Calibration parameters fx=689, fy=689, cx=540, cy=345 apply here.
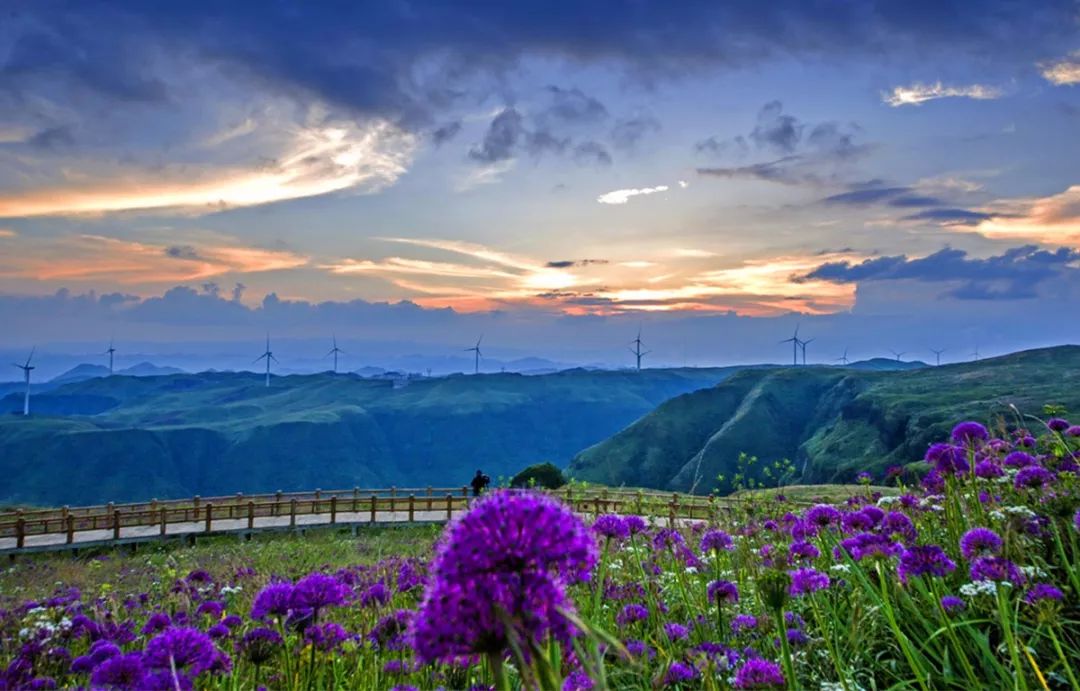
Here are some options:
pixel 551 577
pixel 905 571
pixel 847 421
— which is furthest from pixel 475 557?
pixel 847 421

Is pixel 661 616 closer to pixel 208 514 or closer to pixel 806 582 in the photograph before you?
pixel 806 582

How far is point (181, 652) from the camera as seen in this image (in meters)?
3.44

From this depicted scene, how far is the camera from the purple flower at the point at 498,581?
1666 mm

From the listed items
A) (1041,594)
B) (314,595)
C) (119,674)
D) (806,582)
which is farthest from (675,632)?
(119,674)

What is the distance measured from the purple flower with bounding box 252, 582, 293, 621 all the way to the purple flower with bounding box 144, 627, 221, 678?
0.27 meters

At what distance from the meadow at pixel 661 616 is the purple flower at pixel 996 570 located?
0.5 inches

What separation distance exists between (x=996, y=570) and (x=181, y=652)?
4.16 m

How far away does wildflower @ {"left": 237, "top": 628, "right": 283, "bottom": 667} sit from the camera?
423 centimetres

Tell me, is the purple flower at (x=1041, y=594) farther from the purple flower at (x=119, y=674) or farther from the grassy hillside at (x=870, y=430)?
the grassy hillside at (x=870, y=430)

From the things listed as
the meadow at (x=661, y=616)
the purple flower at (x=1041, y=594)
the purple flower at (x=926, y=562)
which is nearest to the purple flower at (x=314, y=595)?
the meadow at (x=661, y=616)

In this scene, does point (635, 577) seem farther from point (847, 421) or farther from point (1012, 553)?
point (847, 421)

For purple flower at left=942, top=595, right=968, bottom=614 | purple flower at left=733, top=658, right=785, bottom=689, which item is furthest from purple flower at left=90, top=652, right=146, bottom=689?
purple flower at left=942, top=595, right=968, bottom=614

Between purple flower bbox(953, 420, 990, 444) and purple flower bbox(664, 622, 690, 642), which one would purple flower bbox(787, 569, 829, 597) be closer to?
purple flower bbox(664, 622, 690, 642)

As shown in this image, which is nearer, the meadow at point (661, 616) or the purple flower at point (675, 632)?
the meadow at point (661, 616)
